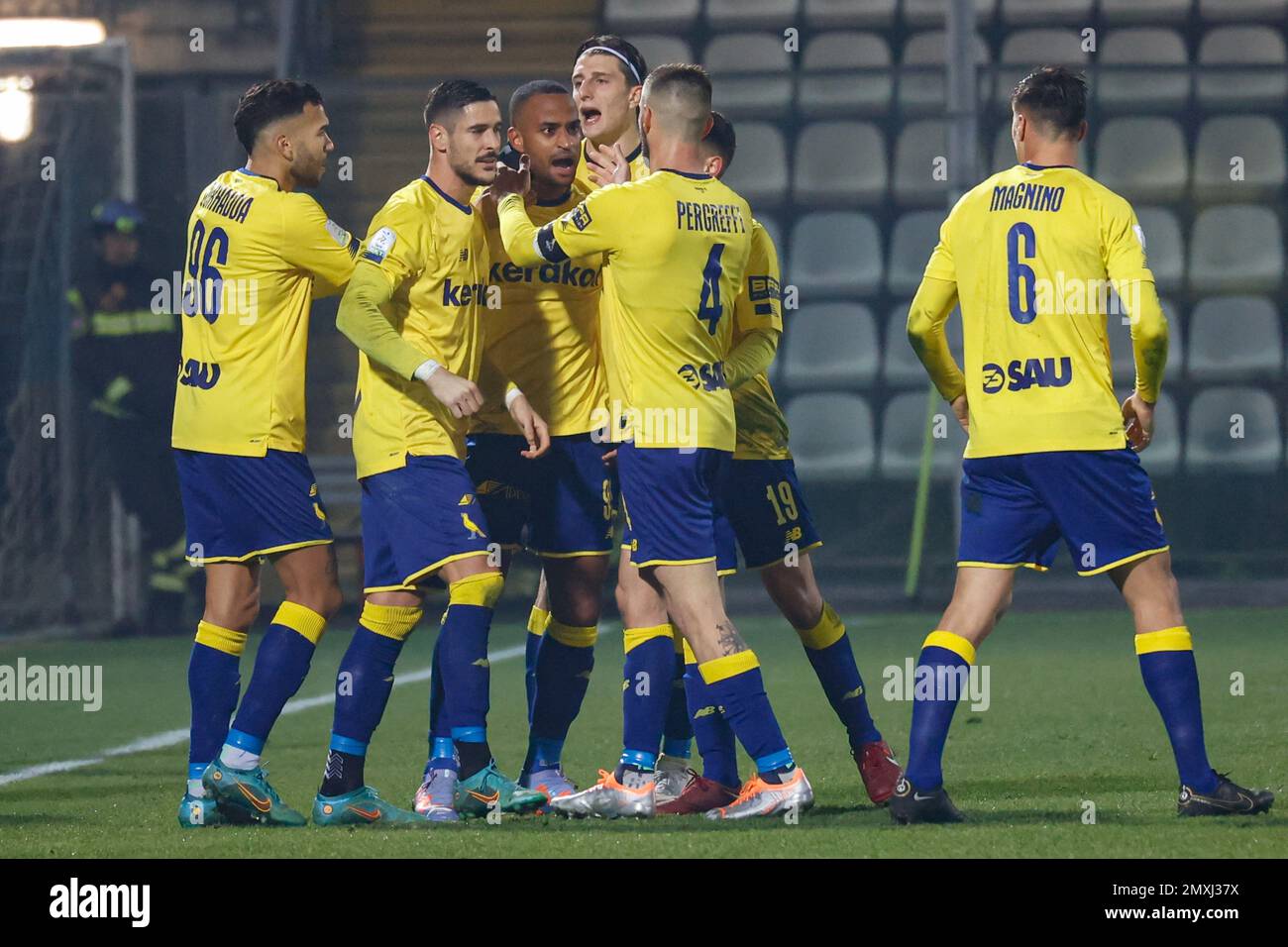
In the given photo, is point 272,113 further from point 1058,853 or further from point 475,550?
point 1058,853

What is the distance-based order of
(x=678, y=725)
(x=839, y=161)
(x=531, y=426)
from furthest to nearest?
(x=839, y=161), (x=678, y=725), (x=531, y=426)

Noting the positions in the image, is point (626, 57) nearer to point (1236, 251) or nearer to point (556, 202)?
point (556, 202)

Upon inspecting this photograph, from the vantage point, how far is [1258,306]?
42.2ft

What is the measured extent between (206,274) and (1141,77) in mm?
10341

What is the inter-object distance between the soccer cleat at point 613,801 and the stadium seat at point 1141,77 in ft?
28.4

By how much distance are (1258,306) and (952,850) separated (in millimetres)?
9426

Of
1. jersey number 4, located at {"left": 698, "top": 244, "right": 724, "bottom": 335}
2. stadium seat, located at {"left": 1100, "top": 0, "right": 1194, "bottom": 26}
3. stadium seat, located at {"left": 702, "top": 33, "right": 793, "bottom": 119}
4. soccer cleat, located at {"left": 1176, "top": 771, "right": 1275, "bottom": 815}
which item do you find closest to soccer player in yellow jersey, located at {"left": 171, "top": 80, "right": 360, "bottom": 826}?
jersey number 4, located at {"left": 698, "top": 244, "right": 724, "bottom": 335}

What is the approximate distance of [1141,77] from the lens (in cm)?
1413

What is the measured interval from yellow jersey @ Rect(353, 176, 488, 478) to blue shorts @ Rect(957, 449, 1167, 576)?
1.30 meters

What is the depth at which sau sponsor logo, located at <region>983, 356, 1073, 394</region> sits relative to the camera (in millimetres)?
4719

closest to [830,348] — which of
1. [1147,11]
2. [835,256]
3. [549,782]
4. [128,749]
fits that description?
[835,256]

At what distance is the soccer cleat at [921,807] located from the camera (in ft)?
15.3
